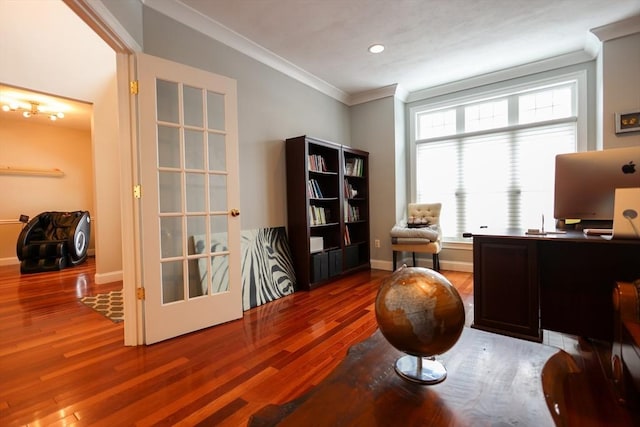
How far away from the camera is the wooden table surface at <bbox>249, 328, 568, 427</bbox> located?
664 mm

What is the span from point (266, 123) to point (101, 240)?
9.33ft

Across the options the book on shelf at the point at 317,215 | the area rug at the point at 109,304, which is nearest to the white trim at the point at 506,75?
the book on shelf at the point at 317,215

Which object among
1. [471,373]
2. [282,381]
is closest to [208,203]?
[282,381]

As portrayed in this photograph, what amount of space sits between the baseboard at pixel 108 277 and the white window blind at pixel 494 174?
4.42 m

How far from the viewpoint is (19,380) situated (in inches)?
65.7

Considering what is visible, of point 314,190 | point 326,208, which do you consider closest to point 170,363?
point 314,190

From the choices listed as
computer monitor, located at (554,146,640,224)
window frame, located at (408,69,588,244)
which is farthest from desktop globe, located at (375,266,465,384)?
window frame, located at (408,69,588,244)

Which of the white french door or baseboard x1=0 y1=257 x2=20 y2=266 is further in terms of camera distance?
baseboard x1=0 y1=257 x2=20 y2=266

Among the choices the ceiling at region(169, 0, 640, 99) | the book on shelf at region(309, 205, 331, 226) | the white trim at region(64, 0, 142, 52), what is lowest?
the book on shelf at region(309, 205, 331, 226)

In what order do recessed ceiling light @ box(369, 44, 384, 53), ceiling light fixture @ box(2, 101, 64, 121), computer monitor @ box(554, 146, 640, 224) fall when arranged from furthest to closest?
ceiling light fixture @ box(2, 101, 64, 121) < recessed ceiling light @ box(369, 44, 384, 53) < computer monitor @ box(554, 146, 640, 224)

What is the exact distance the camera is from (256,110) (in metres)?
3.08

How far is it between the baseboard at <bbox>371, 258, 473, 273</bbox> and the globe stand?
3428mm

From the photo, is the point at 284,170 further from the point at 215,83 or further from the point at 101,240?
the point at 101,240

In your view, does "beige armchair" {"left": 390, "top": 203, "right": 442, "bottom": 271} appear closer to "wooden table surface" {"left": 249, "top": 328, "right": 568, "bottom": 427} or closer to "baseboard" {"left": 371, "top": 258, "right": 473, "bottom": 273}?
"baseboard" {"left": 371, "top": 258, "right": 473, "bottom": 273}
